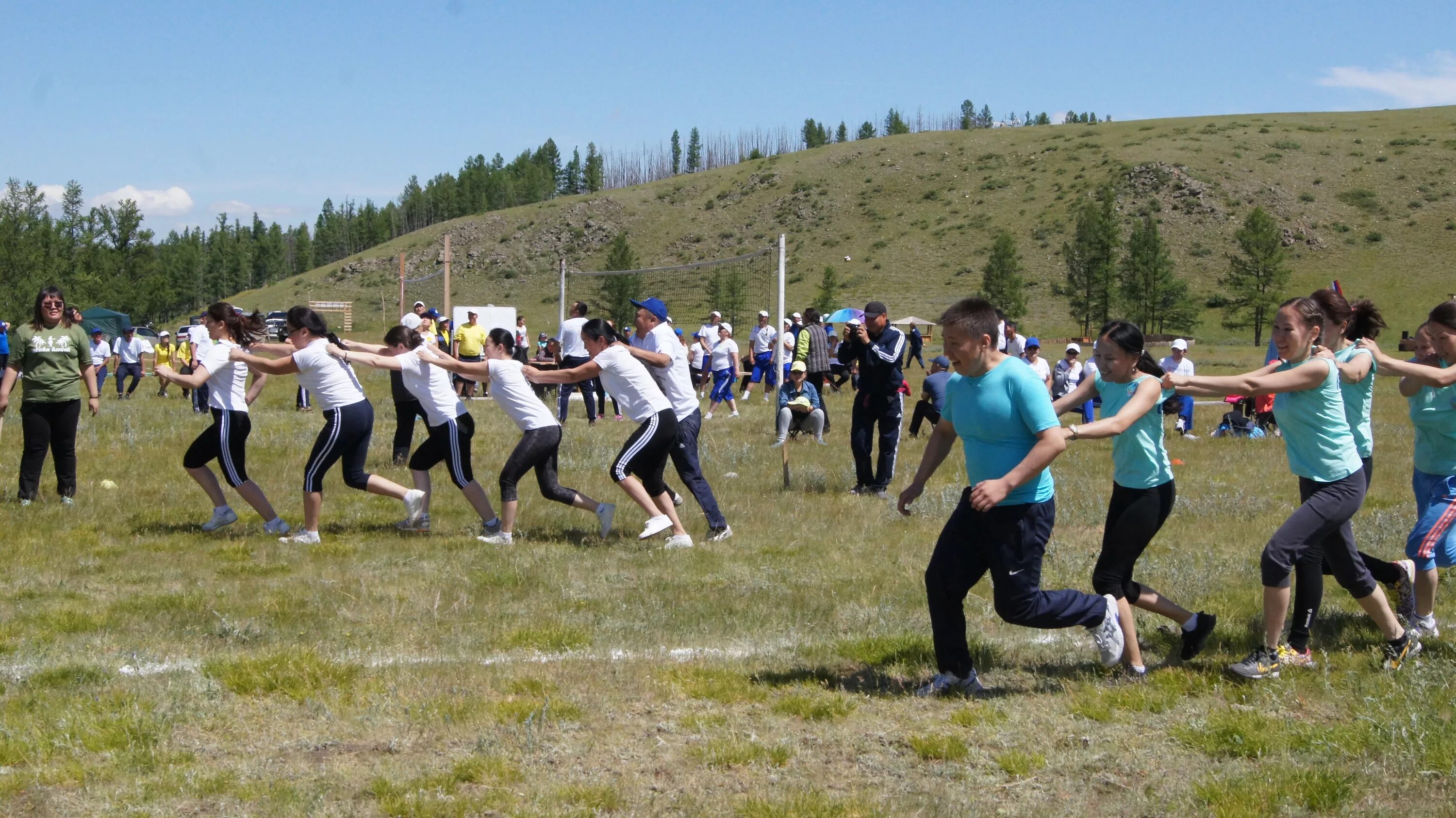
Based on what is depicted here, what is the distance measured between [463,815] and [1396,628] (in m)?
4.45

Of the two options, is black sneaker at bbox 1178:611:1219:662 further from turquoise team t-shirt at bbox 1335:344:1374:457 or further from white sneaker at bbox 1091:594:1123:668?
turquoise team t-shirt at bbox 1335:344:1374:457

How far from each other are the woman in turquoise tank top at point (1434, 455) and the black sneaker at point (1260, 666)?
3.36 feet

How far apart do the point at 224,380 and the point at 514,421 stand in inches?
89.5

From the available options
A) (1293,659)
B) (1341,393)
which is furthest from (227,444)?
(1341,393)

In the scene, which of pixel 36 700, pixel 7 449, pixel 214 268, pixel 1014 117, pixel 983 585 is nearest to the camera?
pixel 36 700

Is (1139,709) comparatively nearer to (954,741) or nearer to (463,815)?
(954,741)

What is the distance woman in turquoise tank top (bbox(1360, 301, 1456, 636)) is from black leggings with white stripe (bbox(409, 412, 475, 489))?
6228 mm

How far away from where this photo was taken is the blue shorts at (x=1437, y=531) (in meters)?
5.77

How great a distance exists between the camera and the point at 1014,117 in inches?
7751

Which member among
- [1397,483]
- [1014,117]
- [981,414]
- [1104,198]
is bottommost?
[1397,483]

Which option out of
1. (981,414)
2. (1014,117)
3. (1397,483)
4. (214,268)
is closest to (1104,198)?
(1397,483)

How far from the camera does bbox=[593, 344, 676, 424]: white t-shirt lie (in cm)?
866

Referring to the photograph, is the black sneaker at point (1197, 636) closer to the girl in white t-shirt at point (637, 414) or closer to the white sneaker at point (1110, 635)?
the white sneaker at point (1110, 635)

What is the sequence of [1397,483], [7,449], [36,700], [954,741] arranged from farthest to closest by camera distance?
[7,449] → [1397,483] → [36,700] → [954,741]
